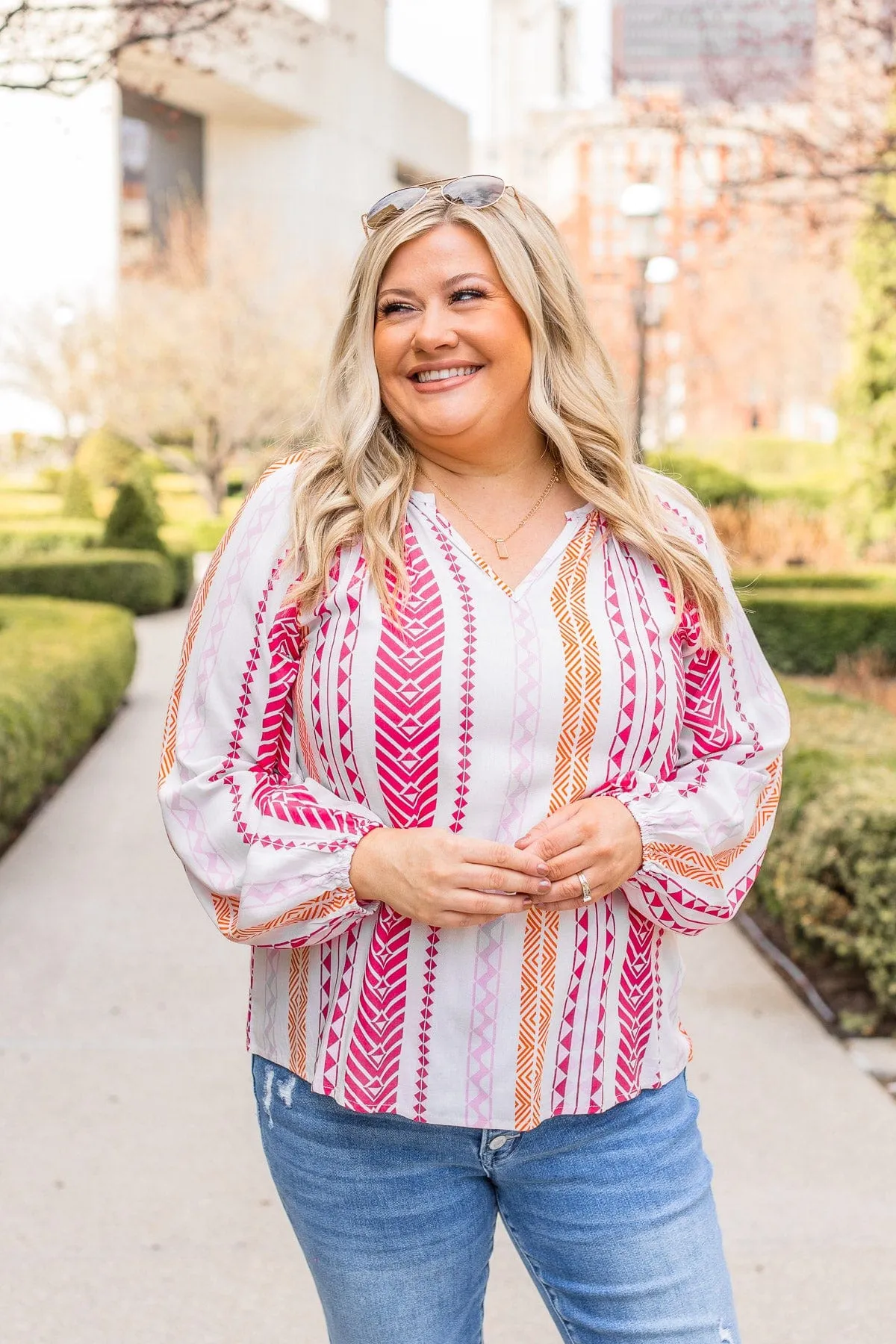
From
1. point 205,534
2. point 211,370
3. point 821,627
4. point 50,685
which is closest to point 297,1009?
point 50,685

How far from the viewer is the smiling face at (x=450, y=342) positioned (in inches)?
69.2

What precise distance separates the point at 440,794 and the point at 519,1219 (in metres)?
0.50

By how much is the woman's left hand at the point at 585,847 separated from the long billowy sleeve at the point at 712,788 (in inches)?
1.3

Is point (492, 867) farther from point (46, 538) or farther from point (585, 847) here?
point (46, 538)

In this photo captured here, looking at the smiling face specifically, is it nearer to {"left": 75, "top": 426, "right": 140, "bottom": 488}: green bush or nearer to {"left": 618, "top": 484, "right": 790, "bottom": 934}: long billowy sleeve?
{"left": 618, "top": 484, "right": 790, "bottom": 934}: long billowy sleeve

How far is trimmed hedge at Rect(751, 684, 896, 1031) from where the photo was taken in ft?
14.8

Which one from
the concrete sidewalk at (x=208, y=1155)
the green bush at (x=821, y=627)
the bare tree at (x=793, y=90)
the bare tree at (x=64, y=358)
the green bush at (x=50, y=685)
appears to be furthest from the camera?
the bare tree at (x=64, y=358)

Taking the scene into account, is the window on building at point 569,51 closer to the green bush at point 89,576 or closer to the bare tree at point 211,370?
the green bush at point 89,576

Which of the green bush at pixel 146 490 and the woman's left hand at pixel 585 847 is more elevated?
the woman's left hand at pixel 585 847

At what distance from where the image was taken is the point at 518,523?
1.85 metres

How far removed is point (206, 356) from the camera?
28.3 m

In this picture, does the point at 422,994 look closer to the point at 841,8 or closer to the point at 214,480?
the point at 841,8

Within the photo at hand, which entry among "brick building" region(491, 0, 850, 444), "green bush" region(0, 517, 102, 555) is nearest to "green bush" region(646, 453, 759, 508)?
"brick building" region(491, 0, 850, 444)

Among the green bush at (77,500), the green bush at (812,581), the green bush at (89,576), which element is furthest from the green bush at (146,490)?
the green bush at (812,581)
